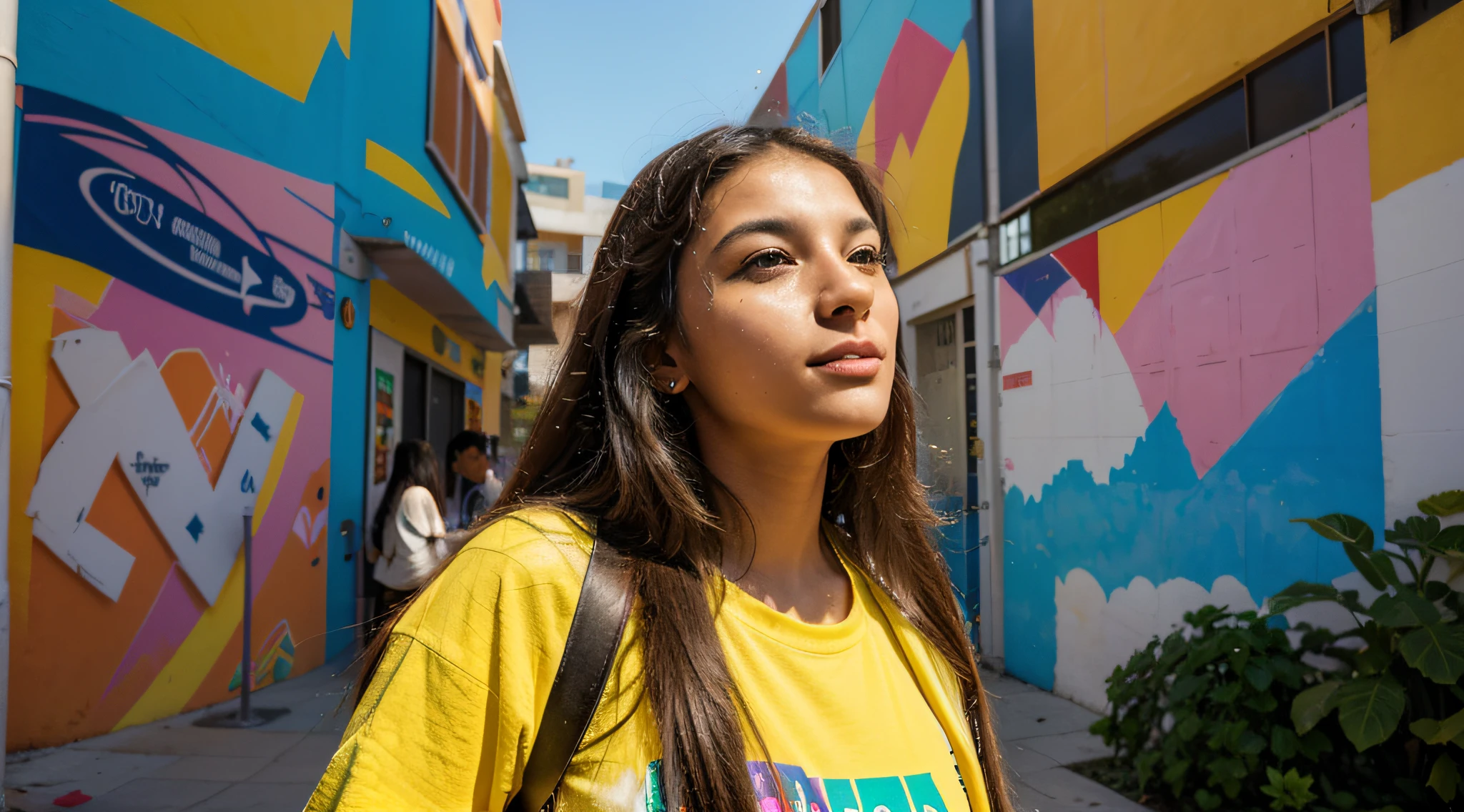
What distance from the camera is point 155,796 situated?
348 centimetres

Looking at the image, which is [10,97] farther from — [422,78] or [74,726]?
[422,78]

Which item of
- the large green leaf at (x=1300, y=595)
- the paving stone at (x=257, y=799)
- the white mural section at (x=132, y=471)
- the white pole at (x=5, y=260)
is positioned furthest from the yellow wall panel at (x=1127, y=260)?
the white mural section at (x=132, y=471)

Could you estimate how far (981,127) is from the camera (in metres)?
6.19

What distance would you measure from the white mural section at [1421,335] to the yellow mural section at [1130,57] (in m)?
1.03

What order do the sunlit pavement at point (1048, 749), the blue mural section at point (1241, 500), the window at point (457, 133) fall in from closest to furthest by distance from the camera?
the blue mural section at point (1241, 500) < the sunlit pavement at point (1048, 749) < the window at point (457, 133)

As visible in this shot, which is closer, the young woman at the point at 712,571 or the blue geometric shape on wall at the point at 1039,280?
the young woman at the point at 712,571

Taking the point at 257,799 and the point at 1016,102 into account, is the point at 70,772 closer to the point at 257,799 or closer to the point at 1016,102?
the point at 257,799

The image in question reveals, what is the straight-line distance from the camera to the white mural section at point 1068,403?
473 cm

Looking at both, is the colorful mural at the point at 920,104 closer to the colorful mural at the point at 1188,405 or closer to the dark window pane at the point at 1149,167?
the dark window pane at the point at 1149,167

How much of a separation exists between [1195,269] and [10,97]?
486cm

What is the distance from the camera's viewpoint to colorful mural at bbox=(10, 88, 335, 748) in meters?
3.71

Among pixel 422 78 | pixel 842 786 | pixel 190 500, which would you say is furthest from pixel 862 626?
pixel 422 78

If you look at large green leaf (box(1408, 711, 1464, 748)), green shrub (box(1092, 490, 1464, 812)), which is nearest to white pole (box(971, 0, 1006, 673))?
green shrub (box(1092, 490, 1464, 812))

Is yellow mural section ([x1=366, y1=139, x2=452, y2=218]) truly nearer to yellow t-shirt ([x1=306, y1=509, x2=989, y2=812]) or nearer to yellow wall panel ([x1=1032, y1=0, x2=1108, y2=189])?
yellow wall panel ([x1=1032, y1=0, x2=1108, y2=189])
